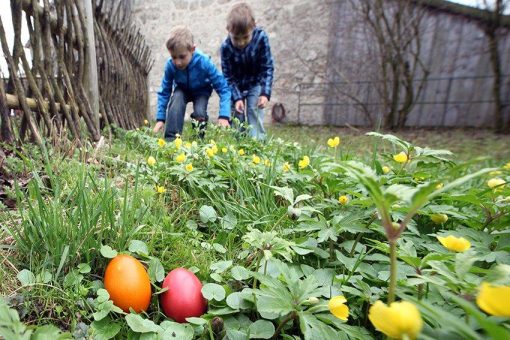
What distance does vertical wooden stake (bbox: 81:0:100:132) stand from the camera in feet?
8.41

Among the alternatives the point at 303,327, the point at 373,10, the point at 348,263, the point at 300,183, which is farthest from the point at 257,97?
the point at 373,10

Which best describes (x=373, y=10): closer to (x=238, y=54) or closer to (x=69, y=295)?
(x=238, y=54)

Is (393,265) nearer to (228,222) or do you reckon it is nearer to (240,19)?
(228,222)

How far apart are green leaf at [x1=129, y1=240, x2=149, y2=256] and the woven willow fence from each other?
3.53 ft

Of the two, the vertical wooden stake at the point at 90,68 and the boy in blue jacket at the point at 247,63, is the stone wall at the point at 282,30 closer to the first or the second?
the boy in blue jacket at the point at 247,63

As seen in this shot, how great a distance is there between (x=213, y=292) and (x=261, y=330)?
18cm

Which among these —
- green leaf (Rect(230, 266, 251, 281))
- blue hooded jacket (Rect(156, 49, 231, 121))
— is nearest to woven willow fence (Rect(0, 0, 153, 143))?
blue hooded jacket (Rect(156, 49, 231, 121))

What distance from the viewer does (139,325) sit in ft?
2.46

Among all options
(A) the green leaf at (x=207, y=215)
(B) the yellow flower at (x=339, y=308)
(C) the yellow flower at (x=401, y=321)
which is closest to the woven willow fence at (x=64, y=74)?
(A) the green leaf at (x=207, y=215)

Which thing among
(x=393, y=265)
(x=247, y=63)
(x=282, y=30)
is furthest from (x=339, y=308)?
(x=282, y=30)

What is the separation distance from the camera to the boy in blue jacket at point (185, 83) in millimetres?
3521

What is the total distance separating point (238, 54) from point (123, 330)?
11.8 ft

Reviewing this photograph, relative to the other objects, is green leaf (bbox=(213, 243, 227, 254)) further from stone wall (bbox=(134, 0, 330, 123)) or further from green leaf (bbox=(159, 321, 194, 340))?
stone wall (bbox=(134, 0, 330, 123))

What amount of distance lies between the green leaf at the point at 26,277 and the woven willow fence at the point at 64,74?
1.07 meters
